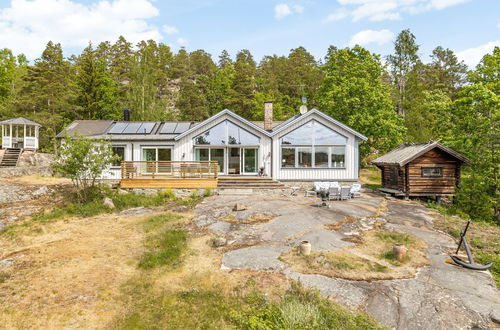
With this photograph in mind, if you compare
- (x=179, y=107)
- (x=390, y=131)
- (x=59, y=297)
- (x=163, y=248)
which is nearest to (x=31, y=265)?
(x=59, y=297)

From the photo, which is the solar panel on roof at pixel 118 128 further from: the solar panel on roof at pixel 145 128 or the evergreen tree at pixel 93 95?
the evergreen tree at pixel 93 95

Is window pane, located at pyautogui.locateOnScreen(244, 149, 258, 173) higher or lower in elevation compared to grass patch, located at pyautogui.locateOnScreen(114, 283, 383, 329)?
higher

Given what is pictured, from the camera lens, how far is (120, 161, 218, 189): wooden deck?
17906 mm

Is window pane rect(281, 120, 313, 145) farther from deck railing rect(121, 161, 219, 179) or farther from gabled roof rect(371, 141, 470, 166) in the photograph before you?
deck railing rect(121, 161, 219, 179)

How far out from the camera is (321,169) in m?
20.3

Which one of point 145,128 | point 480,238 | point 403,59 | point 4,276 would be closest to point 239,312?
point 4,276

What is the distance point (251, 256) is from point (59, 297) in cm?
510

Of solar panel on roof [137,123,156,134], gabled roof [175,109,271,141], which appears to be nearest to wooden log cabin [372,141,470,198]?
gabled roof [175,109,271,141]

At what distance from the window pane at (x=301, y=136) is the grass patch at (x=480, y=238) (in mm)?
9348

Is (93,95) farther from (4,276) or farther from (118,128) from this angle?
(4,276)

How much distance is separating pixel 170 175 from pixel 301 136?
9.69 m

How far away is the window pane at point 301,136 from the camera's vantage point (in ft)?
66.4

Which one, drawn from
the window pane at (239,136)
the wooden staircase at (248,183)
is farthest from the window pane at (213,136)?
the wooden staircase at (248,183)

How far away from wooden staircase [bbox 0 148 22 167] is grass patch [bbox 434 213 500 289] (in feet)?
99.3
